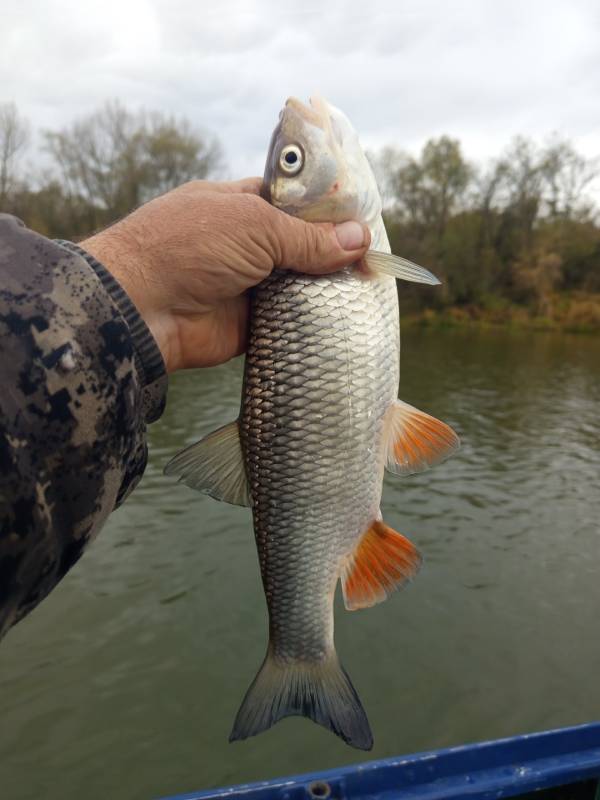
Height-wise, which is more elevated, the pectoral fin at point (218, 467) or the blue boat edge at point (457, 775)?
the pectoral fin at point (218, 467)

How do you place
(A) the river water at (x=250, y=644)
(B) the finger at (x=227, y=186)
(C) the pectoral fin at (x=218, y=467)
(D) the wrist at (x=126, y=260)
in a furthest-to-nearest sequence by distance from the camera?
(A) the river water at (x=250, y=644)
(B) the finger at (x=227, y=186)
(C) the pectoral fin at (x=218, y=467)
(D) the wrist at (x=126, y=260)

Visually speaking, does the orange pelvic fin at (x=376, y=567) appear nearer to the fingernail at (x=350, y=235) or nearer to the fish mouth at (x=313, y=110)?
the fingernail at (x=350, y=235)

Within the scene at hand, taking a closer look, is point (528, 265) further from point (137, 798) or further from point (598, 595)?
point (137, 798)

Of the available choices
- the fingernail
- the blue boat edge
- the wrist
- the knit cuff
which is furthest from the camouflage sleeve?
the blue boat edge

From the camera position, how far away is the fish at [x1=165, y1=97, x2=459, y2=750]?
2.13 meters

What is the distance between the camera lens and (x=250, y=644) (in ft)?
19.9

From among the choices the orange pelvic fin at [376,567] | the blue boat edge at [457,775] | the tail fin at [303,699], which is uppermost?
the orange pelvic fin at [376,567]

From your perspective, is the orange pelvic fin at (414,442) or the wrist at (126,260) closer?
the wrist at (126,260)

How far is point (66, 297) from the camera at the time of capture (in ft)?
4.65

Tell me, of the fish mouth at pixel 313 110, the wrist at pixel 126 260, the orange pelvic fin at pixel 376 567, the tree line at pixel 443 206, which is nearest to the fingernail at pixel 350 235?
the fish mouth at pixel 313 110

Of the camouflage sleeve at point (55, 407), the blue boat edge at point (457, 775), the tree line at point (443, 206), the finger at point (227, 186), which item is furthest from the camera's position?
the tree line at point (443, 206)

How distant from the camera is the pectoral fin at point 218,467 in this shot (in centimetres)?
223

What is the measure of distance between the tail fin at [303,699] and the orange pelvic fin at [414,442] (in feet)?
2.50

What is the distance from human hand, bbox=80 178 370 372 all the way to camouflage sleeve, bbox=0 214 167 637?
45cm
